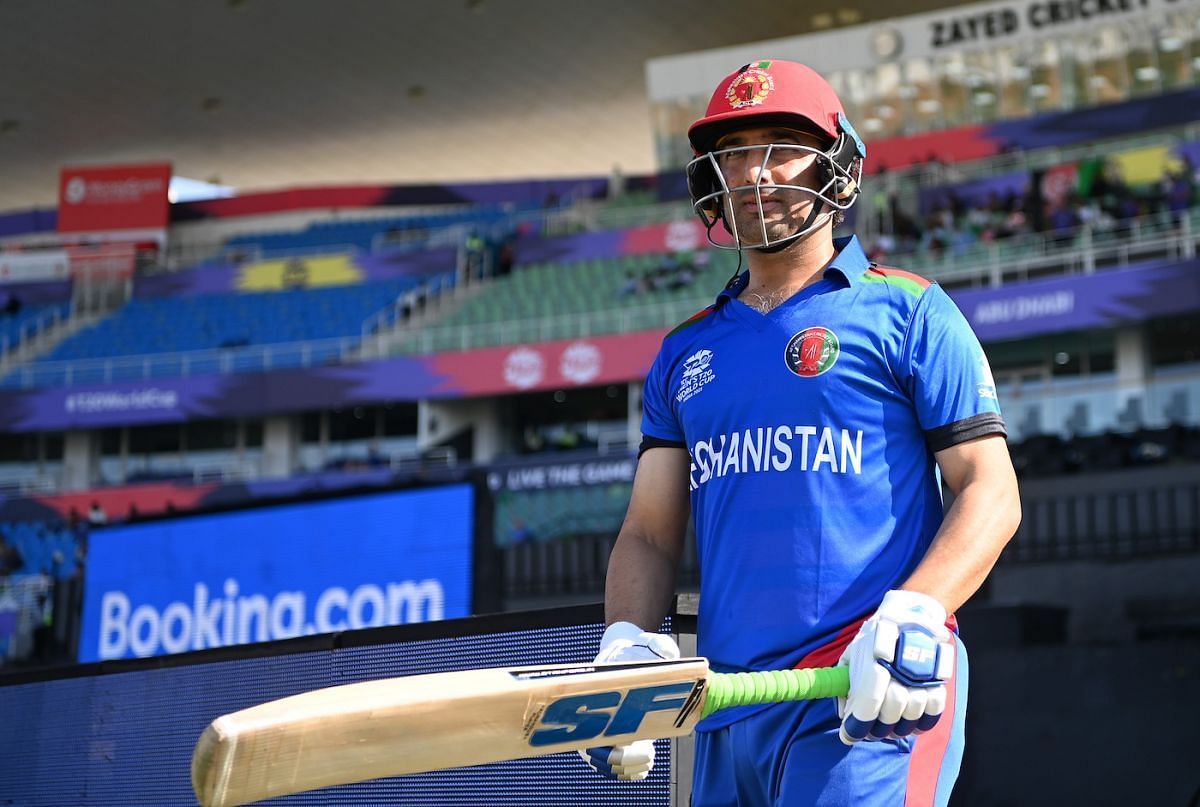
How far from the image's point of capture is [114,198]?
36.8m

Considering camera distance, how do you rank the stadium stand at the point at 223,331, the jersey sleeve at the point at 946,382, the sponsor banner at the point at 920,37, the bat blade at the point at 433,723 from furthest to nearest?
the stadium stand at the point at 223,331, the sponsor banner at the point at 920,37, the jersey sleeve at the point at 946,382, the bat blade at the point at 433,723

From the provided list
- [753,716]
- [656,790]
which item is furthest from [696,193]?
[656,790]

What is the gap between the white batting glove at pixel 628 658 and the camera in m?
2.35

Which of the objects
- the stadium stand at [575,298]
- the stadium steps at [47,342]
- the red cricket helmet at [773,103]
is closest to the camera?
the red cricket helmet at [773,103]

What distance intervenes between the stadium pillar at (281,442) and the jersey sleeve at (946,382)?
29.6 m

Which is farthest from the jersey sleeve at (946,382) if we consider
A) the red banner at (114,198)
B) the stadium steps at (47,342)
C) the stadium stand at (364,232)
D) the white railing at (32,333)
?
the red banner at (114,198)

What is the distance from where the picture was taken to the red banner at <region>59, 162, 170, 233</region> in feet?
120

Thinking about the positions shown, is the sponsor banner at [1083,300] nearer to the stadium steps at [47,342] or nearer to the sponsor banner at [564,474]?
the sponsor banner at [564,474]

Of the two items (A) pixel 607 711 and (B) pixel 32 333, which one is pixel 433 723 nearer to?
(A) pixel 607 711

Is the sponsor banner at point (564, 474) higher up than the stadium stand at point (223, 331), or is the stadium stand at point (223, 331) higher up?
the stadium stand at point (223, 331)

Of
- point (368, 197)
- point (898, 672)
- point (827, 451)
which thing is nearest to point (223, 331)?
point (368, 197)

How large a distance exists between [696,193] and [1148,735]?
8.98m

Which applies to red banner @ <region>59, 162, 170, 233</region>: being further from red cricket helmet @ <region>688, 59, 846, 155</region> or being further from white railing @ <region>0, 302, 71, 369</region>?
red cricket helmet @ <region>688, 59, 846, 155</region>

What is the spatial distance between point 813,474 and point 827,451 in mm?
45
